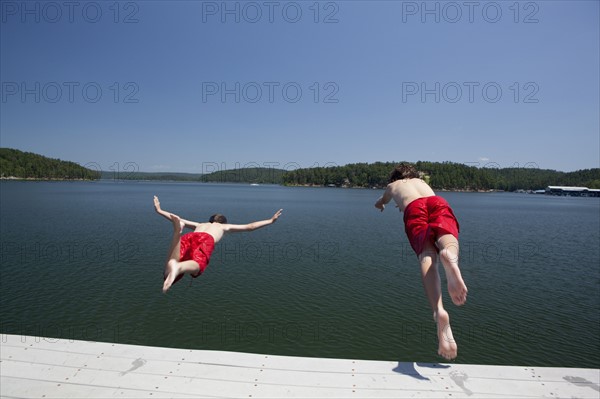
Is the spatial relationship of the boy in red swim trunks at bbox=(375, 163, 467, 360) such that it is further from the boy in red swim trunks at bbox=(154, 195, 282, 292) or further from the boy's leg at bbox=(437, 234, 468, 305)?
the boy in red swim trunks at bbox=(154, 195, 282, 292)

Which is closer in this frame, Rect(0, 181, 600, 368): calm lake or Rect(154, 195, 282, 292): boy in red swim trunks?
Rect(154, 195, 282, 292): boy in red swim trunks

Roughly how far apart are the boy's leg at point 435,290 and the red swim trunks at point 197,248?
287cm

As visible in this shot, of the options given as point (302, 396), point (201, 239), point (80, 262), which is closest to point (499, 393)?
point (302, 396)

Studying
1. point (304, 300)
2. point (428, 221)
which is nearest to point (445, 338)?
point (428, 221)

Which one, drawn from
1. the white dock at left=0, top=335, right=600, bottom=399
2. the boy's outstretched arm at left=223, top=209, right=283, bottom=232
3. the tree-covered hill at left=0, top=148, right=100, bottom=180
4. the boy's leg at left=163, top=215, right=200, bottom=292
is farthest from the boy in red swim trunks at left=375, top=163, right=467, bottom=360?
the tree-covered hill at left=0, top=148, right=100, bottom=180

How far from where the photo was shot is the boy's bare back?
4121 millimetres

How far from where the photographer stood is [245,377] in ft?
19.1

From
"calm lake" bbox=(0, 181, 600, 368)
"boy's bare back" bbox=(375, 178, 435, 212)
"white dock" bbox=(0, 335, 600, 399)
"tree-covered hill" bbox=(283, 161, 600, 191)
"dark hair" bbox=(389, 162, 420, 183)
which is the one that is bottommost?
"calm lake" bbox=(0, 181, 600, 368)

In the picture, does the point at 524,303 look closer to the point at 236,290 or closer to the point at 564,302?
the point at 564,302

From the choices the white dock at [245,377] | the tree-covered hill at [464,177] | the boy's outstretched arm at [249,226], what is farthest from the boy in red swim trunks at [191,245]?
the tree-covered hill at [464,177]

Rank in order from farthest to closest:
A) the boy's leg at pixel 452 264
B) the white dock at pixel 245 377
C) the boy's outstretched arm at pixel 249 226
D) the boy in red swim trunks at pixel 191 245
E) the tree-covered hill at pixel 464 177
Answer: the tree-covered hill at pixel 464 177 → the white dock at pixel 245 377 → the boy's outstretched arm at pixel 249 226 → the boy in red swim trunks at pixel 191 245 → the boy's leg at pixel 452 264

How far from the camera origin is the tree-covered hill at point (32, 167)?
559 ft

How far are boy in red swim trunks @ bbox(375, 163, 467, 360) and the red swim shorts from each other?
2.73m

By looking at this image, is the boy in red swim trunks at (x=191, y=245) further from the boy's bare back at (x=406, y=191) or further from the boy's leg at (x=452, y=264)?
the boy's leg at (x=452, y=264)
